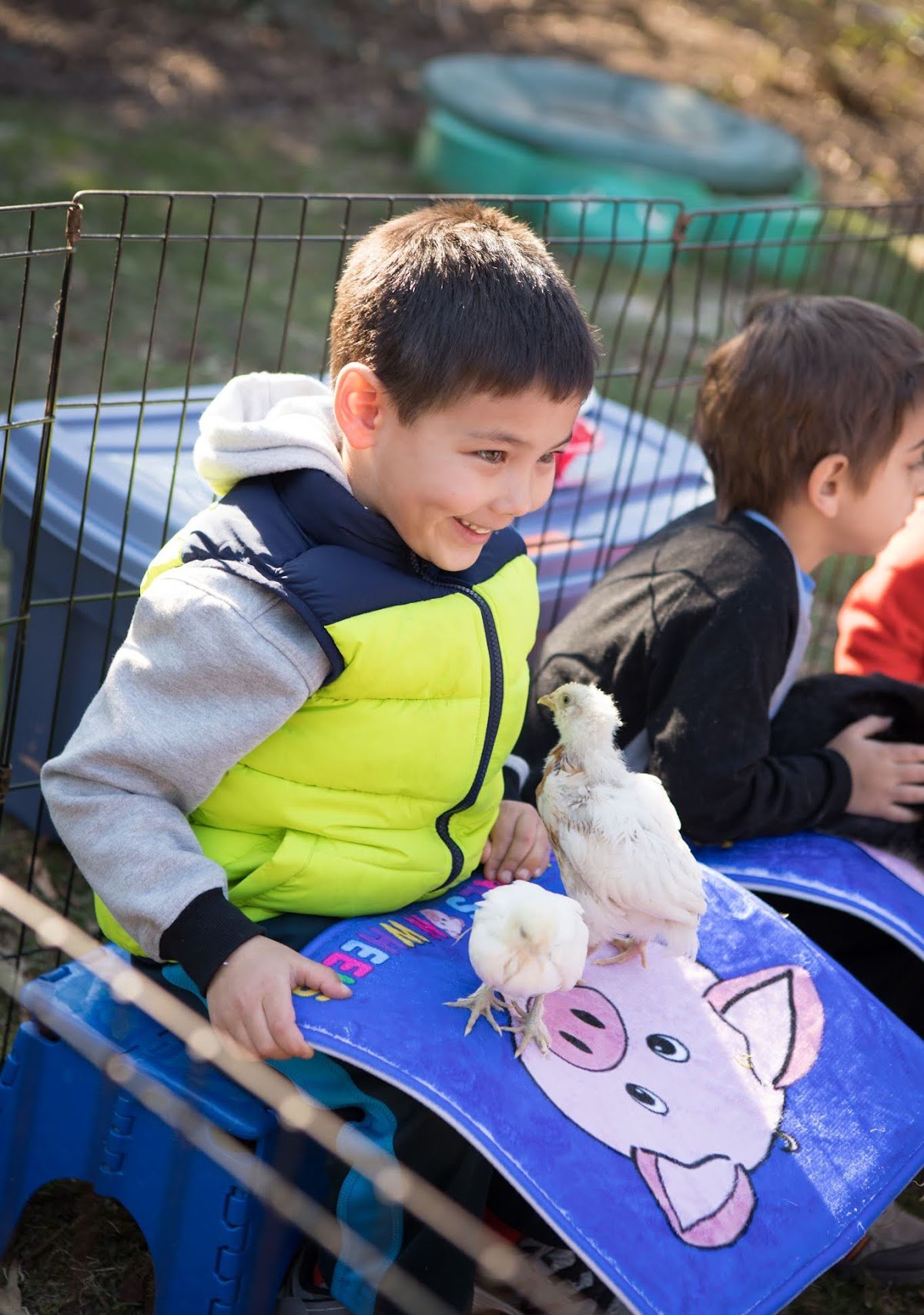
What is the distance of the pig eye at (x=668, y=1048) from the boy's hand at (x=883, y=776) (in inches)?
25.2

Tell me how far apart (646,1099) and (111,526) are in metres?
1.31

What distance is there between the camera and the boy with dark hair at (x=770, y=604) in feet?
6.63

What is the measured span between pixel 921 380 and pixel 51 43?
19.8ft

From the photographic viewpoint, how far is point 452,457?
1.55 metres

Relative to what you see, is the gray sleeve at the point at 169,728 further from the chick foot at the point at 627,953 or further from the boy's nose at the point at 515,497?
the chick foot at the point at 627,953

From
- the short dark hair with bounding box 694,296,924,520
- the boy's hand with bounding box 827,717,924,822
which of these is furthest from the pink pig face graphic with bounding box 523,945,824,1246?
the short dark hair with bounding box 694,296,924,520

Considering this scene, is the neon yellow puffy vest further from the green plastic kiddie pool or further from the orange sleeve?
the green plastic kiddie pool

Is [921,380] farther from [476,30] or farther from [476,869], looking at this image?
[476,30]

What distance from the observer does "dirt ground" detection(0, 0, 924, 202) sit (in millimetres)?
6898

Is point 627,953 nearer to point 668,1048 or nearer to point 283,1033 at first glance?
point 668,1048

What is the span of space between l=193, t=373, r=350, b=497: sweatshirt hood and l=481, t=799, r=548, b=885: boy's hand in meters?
0.55

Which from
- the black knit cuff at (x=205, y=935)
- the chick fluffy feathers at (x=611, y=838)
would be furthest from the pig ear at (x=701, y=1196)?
the black knit cuff at (x=205, y=935)

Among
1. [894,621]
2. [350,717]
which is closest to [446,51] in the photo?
[894,621]

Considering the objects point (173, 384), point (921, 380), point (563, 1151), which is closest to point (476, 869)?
point (563, 1151)
